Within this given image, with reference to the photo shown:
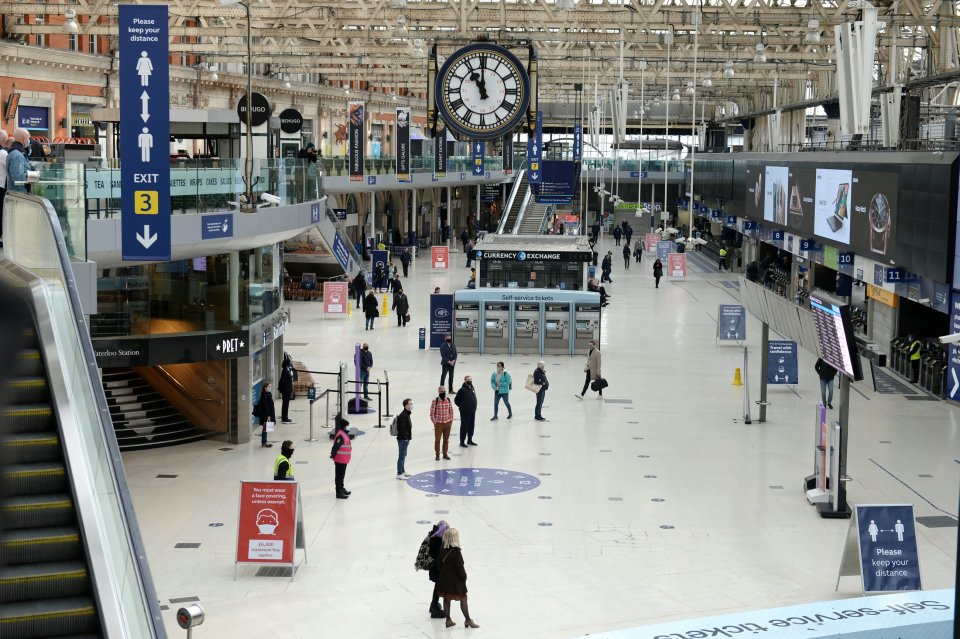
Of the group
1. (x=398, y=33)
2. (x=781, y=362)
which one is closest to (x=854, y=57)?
(x=781, y=362)

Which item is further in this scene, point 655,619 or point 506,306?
point 506,306

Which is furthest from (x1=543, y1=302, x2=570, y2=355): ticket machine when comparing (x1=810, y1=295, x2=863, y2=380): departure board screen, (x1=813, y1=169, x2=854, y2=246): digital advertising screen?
(x1=810, y1=295, x2=863, y2=380): departure board screen

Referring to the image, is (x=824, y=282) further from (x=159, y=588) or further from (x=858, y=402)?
(x=159, y=588)

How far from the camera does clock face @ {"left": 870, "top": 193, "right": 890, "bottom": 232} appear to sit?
90.5 feet

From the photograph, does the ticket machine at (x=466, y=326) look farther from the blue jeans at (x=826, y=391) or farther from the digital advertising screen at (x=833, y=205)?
the blue jeans at (x=826, y=391)

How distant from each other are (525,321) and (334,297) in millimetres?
8404

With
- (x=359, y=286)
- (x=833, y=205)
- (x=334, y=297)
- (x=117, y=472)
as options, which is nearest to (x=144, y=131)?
(x=117, y=472)

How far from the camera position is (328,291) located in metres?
37.1

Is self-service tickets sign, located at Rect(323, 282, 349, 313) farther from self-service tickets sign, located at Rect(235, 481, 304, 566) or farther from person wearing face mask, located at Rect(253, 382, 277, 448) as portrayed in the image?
self-service tickets sign, located at Rect(235, 481, 304, 566)

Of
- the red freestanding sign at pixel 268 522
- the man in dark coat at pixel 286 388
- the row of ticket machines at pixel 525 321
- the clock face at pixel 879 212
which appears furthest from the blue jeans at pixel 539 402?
the clock face at pixel 879 212

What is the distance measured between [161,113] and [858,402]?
16.0 m

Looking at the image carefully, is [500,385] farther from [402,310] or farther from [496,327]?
[402,310]

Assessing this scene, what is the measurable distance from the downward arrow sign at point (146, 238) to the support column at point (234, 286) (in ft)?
20.7

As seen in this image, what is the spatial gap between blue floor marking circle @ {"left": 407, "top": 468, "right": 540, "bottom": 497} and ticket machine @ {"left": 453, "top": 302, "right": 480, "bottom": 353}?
40.2 feet
